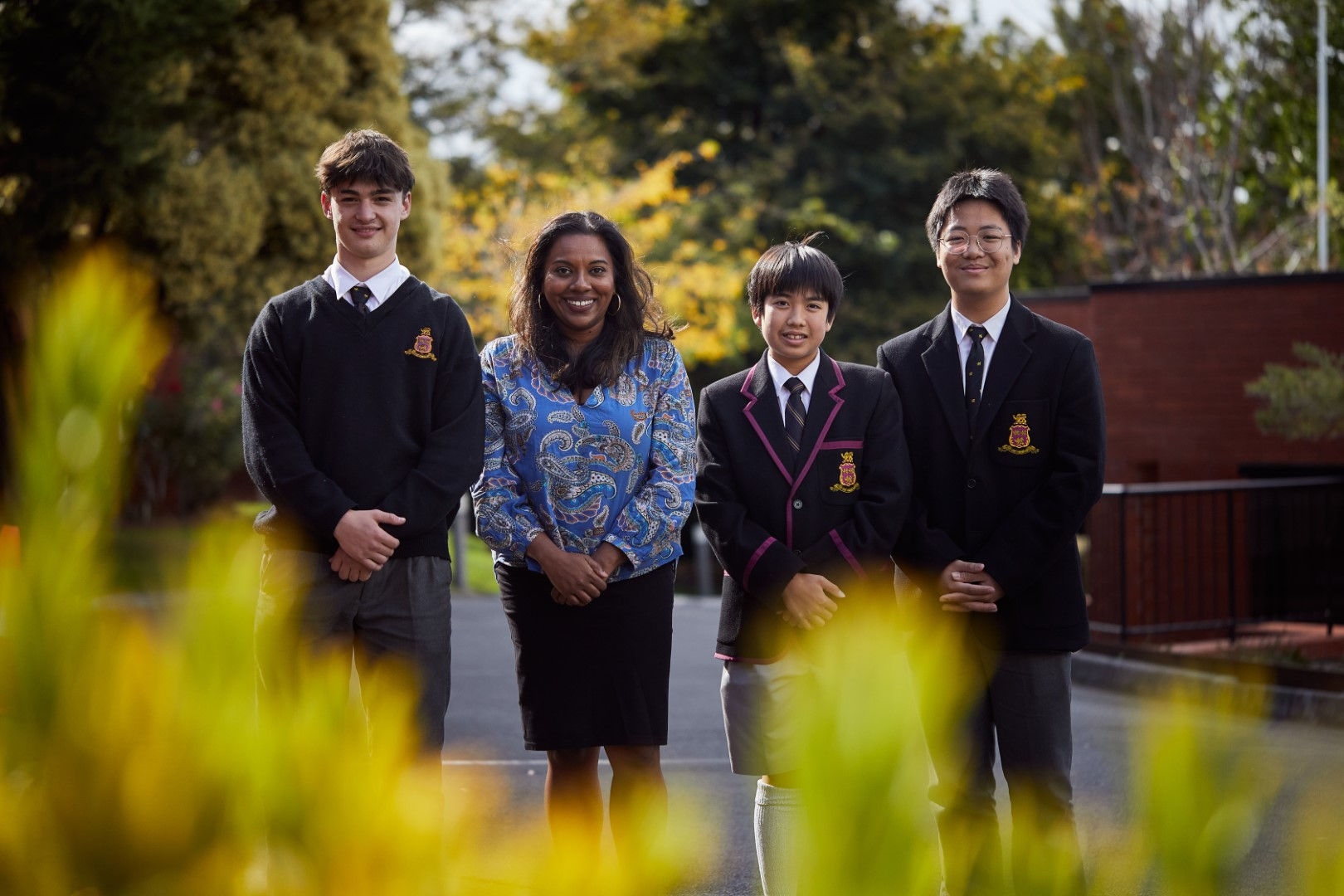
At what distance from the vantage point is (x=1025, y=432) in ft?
12.6

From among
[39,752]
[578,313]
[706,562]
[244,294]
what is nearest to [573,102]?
[706,562]

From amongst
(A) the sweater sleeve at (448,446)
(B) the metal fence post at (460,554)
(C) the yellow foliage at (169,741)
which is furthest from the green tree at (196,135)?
(C) the yellow foliage at (169,741)

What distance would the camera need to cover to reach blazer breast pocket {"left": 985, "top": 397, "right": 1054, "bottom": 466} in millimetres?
3840

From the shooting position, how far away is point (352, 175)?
3.75 metres

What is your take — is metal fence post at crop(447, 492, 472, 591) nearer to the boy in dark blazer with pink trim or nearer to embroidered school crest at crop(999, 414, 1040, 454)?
the boy in dark blazer with pink trim

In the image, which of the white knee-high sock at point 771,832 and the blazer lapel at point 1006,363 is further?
the blazer lapel at point 1006,363

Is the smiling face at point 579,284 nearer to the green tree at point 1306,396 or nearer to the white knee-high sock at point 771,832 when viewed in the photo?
the white knee-high sock at point 771,832

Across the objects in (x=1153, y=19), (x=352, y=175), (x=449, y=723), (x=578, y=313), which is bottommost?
(x=449, y=723)

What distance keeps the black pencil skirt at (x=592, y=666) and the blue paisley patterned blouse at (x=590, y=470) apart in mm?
77

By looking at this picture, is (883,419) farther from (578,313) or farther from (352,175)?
(352,175)

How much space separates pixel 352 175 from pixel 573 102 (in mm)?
24449

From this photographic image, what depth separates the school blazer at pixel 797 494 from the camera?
12.3 ft

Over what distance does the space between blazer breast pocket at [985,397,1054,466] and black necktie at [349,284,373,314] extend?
1.69 meters

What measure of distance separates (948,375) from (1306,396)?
6508mm
